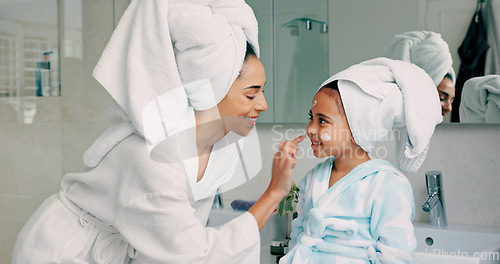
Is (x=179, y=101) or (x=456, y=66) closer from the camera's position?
(x=179, y=101)

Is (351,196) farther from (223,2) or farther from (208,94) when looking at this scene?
(223,2)

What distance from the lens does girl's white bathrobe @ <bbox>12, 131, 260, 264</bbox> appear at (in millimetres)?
1013

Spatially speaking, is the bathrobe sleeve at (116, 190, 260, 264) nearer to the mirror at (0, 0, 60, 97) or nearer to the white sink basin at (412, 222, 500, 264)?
the white sink basin at (412, 222, 500, 264)

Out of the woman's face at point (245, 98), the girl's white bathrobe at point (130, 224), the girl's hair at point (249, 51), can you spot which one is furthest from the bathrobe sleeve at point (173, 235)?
the girl's hair at point (249, 51)

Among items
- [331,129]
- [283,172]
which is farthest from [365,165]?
[283,172]

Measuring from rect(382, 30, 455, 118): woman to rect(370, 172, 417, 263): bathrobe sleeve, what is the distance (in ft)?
1.88

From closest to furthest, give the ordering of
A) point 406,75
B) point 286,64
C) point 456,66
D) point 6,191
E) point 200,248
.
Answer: point 200,248
point 406,75
point 456,66
point 286,64
point 6,191

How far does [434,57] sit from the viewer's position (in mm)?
1631

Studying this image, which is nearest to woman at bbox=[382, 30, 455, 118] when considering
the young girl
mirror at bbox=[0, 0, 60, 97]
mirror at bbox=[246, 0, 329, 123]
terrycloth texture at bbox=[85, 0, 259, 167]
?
mirror at bbox=[246, 0, 329, 123]

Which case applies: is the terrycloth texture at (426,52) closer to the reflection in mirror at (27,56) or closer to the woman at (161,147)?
the woman at (161,147)

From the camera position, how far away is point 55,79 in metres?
2.20

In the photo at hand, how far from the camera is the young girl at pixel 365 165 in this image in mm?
1140

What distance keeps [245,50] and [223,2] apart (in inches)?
4.5

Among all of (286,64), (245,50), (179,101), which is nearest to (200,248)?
(179,101)
